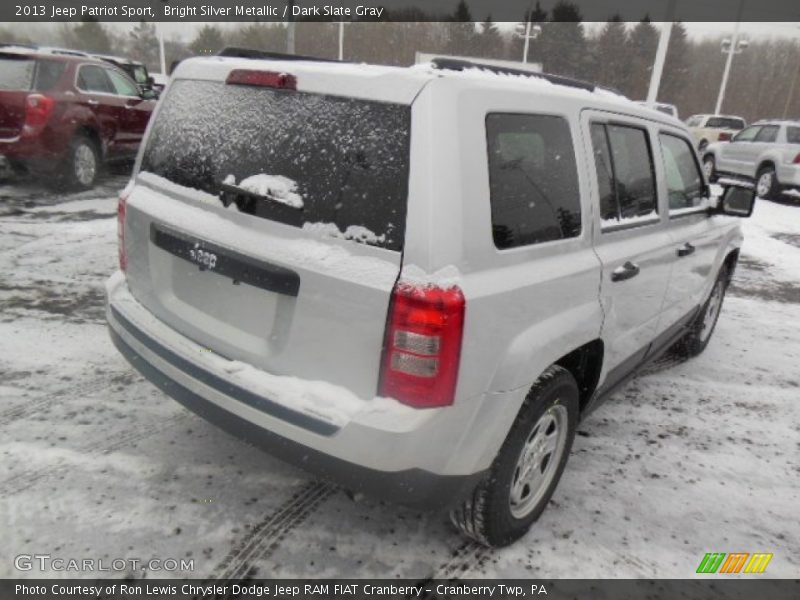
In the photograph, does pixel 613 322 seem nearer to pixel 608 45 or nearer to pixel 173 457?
pixel 173 457

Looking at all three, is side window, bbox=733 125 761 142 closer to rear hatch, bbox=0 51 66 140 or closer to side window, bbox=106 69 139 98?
side window, bbox=106 69 139 98

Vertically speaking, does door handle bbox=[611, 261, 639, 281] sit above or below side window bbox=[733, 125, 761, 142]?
below

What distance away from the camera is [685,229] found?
11.5 ft

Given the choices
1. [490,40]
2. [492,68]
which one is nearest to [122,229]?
[492,68]

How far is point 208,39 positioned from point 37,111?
177 ft

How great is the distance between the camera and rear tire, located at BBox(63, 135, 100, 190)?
27.6 ft

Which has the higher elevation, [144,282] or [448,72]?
[448,72]

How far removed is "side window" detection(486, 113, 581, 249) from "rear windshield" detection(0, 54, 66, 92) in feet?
26.5

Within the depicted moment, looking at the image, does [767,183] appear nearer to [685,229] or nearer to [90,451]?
[685,229]

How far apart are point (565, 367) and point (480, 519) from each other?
2.49 feet

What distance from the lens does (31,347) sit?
3.80 metres

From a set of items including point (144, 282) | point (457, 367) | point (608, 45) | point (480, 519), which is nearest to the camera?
point (457, 367)

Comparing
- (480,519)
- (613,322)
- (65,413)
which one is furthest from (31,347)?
(613,322)

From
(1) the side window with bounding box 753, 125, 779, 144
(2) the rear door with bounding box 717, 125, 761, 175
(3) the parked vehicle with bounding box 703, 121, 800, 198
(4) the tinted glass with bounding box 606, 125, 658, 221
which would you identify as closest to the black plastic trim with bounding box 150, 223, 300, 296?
(4) the tinted glass with bounding box 606, 125, 658, 221
